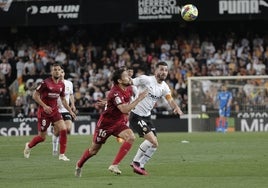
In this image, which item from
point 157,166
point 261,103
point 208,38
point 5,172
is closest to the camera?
point 5,172

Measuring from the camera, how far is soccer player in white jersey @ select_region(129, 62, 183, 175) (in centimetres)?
1597

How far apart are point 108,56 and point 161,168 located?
23397mm

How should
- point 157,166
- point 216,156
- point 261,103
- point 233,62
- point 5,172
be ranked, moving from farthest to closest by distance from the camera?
point 233,62 < point 261,103 < point 216,156 < point 157,166 < point 5,172

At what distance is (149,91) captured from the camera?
16.5m

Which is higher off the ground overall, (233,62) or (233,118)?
(233,62)

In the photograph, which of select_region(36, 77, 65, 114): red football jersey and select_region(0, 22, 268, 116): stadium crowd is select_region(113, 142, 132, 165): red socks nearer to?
select_region(36, 77, 65, 114): red football jersey

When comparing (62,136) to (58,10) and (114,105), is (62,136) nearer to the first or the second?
(114,105)

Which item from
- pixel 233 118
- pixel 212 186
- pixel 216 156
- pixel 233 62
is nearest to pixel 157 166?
pixel 216 156

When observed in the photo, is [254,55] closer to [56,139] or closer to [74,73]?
[74,73]

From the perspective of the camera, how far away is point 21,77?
38.3 m

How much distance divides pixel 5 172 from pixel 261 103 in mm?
20681

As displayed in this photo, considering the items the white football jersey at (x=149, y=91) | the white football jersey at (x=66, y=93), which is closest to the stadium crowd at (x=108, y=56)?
the white football jersey at (x=66, y=93)

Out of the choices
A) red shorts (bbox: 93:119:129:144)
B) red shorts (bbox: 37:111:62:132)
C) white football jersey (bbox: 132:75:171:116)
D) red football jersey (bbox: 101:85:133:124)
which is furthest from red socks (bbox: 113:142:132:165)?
red shorts (bbox: 37:111:62:132)

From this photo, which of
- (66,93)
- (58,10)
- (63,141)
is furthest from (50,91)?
(58,10)
